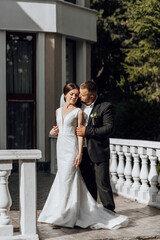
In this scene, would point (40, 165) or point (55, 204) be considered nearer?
point (55, 204)

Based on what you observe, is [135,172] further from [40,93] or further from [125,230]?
[40,93]

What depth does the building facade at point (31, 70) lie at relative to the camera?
44.5 ft

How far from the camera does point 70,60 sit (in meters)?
15.4

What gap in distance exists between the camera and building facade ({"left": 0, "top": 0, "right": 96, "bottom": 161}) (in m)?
13.6

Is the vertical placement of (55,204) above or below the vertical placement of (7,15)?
below

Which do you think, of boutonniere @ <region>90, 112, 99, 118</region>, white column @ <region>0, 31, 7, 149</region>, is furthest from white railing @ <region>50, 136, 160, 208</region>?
white column @ <region>0, 31, 7, 149</region>

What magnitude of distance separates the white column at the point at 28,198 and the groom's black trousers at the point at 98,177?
3.53ft

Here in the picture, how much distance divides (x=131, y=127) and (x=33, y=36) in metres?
7.23

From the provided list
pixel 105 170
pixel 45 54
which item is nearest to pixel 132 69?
pixel 45 54

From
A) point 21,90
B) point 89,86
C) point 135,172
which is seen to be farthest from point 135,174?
point 21,90

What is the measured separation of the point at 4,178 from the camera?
5484 mm

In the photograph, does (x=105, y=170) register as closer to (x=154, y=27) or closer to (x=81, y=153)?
(x=81, y=153)

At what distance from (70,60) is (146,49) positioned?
696cm

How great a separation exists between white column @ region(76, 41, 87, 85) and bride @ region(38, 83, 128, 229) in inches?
357
